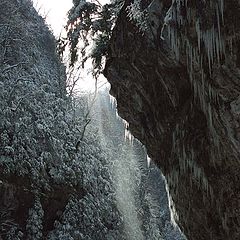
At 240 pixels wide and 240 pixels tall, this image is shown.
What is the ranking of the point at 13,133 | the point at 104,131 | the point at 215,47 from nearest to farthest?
the point at 215,47 < the point at 13,133 < the point at 104,131

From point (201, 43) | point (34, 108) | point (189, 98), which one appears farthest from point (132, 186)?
point (201, 43)

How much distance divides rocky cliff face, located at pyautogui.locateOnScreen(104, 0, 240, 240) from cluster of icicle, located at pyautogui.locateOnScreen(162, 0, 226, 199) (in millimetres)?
15

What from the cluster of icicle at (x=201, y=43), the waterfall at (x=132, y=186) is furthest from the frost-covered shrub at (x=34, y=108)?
the cluster of icicle at (x=201, y=43)

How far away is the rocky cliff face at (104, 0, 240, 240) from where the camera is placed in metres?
6.45

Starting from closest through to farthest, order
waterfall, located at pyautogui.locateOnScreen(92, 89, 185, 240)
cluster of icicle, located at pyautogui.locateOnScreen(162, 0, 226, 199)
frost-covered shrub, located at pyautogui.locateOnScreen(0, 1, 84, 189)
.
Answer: cluster of icicle, located at pyautogui.locateOnScreen(162, 0, 226, 199), frost-covered shrub, located at pyautogui.locateOnScreen(0, 1, 84, 189), waterfall, located at pyautogui.locateOnScreen(92, 89, 185, 240)

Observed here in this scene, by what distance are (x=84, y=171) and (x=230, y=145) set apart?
47.4 ft

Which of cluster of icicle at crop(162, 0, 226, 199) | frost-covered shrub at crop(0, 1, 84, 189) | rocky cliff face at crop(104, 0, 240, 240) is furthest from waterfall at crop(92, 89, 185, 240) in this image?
cluster of icicle at crop(162, 0, 226, 199)

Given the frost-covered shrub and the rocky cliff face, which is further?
the frost-covered shrub

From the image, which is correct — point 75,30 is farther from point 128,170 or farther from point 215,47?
point 128,170

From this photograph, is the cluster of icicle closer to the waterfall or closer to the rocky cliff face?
the rocky cliff face

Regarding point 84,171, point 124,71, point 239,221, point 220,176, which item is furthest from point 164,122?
point 84,171

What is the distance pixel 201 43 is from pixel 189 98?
137cm

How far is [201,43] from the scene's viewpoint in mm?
6676

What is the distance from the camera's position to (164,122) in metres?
8.74
